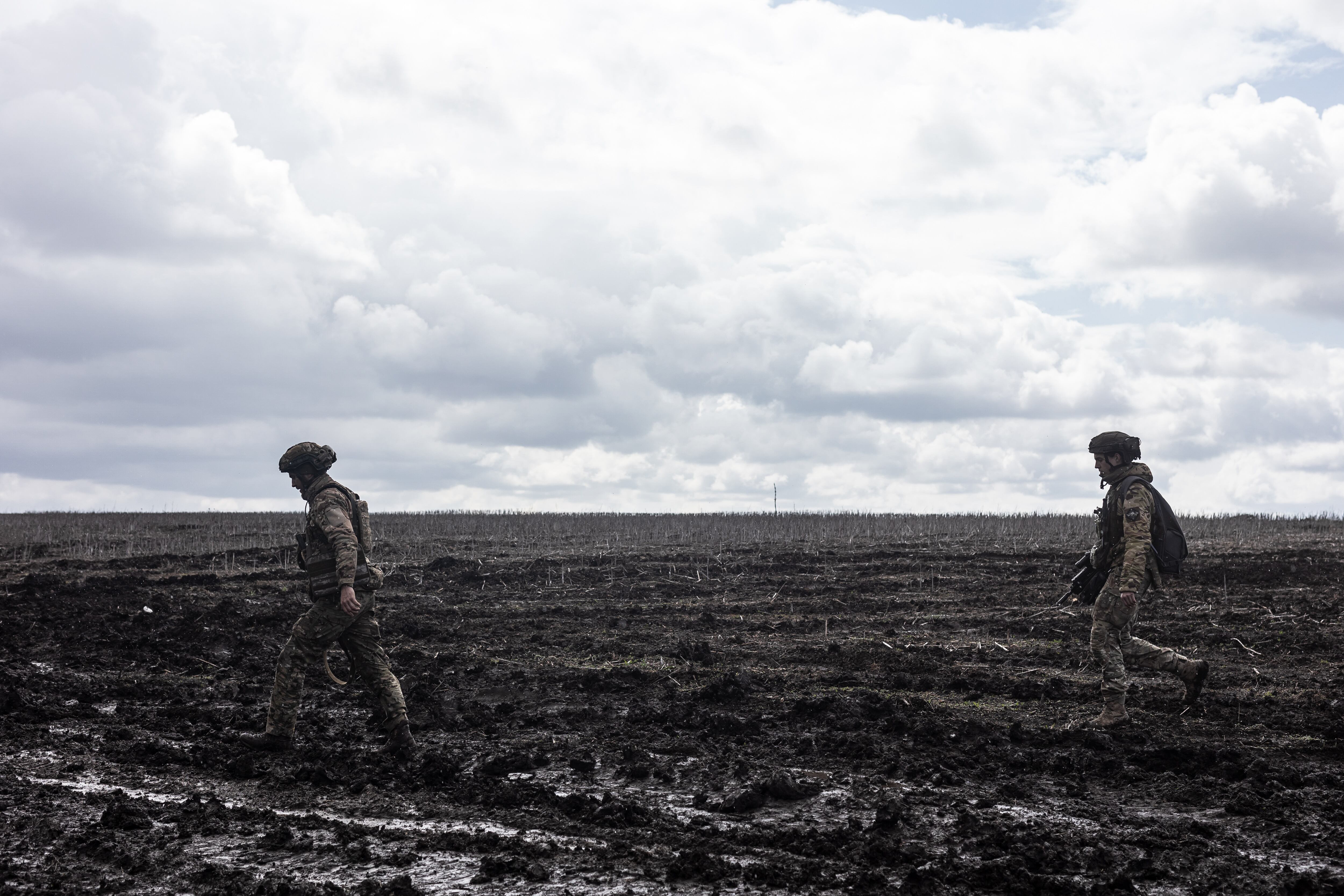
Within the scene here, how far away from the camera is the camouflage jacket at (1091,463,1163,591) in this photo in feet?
26.6

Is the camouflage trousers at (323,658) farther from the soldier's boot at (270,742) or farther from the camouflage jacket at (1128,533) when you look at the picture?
the camouflage jacket at (1128,533)

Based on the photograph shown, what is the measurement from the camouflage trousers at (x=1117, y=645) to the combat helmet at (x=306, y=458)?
240 inches

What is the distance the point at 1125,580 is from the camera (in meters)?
8.09

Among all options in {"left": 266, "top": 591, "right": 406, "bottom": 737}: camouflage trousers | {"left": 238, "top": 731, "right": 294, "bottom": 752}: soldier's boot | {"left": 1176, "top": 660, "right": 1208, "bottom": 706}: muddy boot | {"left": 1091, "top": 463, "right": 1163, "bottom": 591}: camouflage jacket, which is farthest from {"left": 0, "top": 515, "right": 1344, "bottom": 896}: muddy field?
{"left": 1091, "top": 463, "right": 1163, "bottom": 591}: camouflage jacket

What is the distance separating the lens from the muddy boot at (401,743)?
292 inches

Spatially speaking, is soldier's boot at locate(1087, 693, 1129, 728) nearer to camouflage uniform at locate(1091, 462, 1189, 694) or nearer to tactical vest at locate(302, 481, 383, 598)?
camouflage uniform at locate(1091, 462, 1189, 694)

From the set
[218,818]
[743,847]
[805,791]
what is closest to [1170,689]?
[805,791]

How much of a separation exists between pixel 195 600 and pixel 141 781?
1134 centimetres

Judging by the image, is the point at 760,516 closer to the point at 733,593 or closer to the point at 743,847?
the point at 733,593

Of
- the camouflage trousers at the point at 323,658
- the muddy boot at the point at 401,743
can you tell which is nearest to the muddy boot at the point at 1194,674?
the muddy boot at the point at 401,743

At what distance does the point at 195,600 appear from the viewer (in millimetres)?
17531

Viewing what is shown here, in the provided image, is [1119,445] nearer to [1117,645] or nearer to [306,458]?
[1117,645]

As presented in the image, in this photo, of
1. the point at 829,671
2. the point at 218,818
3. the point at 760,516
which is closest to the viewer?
the point at 218,818

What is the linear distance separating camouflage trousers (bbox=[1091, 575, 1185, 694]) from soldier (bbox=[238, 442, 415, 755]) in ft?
17.5
